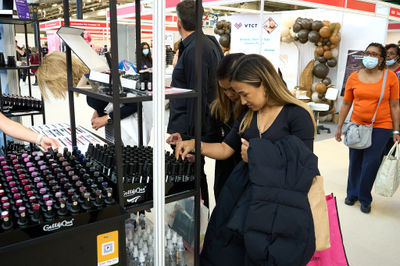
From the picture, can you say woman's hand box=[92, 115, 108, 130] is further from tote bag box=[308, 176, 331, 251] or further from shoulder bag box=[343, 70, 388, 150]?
shoulder bag box=[343, 70, 388, 150]

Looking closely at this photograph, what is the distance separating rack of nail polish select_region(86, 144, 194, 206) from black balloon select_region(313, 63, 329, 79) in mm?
6844

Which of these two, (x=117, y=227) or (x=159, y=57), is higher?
(x=159, y=57)

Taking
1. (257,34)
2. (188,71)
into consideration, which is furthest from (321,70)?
(188,71)

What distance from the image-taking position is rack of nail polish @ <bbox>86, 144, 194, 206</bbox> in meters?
1.45

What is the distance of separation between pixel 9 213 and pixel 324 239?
1213 millimetres

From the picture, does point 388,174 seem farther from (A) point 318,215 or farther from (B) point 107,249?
(B) point 107,249

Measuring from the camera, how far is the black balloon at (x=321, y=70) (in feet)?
25.3

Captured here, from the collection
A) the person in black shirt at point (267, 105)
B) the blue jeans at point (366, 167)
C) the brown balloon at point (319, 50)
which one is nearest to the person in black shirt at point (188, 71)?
the person in black shirt at point (267, 105)

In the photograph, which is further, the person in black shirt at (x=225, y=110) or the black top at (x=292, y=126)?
the person in black shirt at (x=225, y=110)

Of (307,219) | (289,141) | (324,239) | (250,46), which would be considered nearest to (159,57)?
(289,141)

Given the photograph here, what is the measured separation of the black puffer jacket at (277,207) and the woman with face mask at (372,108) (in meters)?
2.23

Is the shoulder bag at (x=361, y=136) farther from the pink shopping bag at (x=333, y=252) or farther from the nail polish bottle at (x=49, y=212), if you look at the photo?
the nail polish bottle at (x=49, y=212)

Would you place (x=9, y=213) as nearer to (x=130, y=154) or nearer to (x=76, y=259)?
(x=76, y=259)

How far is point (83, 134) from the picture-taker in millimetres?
2332
